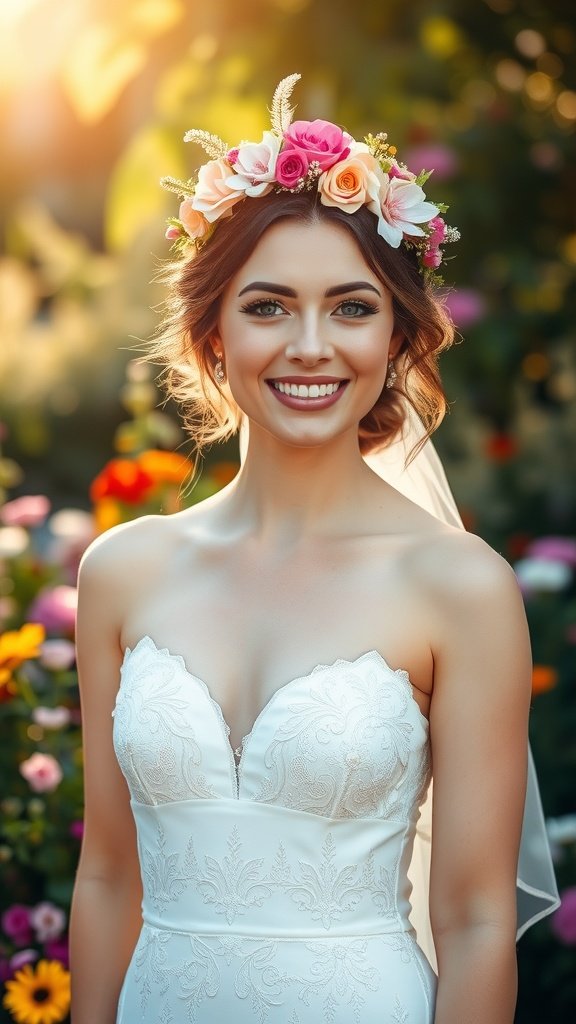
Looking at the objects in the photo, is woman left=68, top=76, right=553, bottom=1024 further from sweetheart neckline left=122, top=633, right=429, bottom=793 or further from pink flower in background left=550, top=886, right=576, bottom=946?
pink flower in background left=550, top=886, right=576, bottom=946

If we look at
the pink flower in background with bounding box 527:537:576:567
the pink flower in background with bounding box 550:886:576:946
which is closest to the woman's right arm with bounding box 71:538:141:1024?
the pink flower in background with bounding box 550:886:576:946

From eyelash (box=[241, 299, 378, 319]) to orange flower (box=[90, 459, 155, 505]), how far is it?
168 cm

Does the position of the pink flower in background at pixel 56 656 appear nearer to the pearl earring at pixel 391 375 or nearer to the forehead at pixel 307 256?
the pearl earring at pixel 391 375

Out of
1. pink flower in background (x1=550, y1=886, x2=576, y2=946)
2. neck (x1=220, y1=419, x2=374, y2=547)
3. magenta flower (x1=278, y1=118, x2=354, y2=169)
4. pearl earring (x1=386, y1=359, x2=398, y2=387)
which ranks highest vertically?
magenta flower (x1=278, y1=118, x2=354, y2=169)

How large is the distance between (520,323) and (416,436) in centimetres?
321

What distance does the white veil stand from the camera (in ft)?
9.20

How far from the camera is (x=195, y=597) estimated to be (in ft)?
8.66

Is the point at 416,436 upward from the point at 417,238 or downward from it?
downward

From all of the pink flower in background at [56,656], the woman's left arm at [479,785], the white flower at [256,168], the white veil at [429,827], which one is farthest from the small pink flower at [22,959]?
the white flower at [256,168]

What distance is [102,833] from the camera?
8.99 feet

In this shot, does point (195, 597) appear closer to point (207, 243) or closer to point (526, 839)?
point (207, 243)

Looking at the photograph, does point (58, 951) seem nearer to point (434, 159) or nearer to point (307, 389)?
point (307, 389)

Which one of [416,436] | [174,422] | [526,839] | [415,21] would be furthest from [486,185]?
[526,839]

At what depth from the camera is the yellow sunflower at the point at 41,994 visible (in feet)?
10.2
